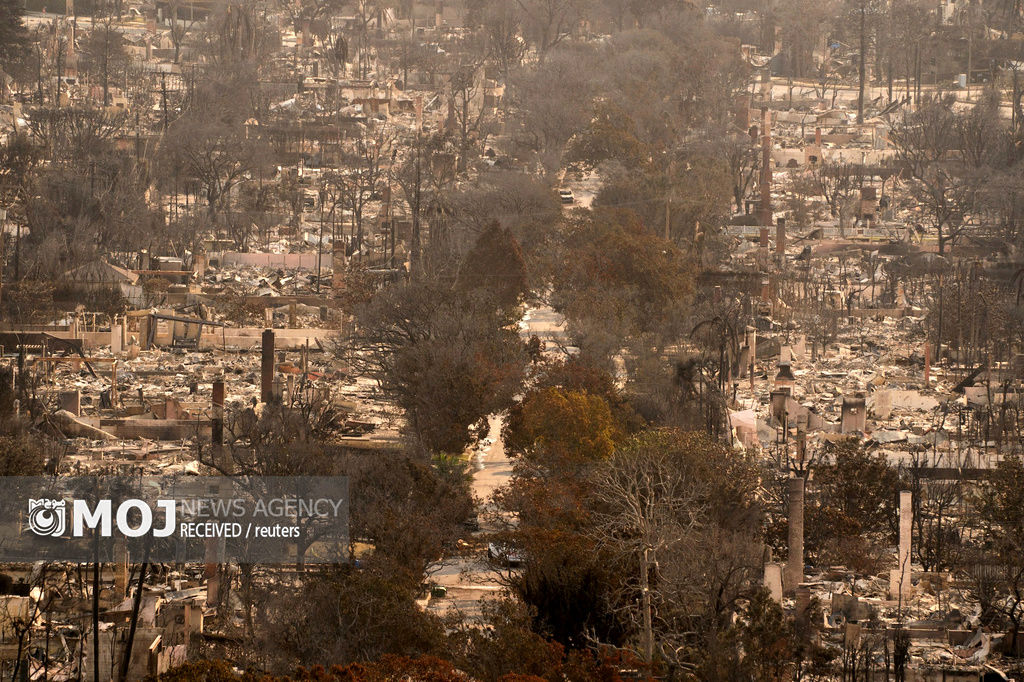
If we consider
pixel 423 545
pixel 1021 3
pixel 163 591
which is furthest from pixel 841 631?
pixel 1021 3

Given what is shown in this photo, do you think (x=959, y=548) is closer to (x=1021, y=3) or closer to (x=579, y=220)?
(x=579, y=220)

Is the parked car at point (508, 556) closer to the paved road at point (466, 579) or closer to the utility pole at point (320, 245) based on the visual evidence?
the paved road at point (466, 579)

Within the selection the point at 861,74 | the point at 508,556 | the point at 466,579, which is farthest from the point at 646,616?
the point at 861,74

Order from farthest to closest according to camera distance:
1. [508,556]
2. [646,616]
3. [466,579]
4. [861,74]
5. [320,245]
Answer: [861,74] < [320,245] < [466,579] < [508,556] < [646,616]

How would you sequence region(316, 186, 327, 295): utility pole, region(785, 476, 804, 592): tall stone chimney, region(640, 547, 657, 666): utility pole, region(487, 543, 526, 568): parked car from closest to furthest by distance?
region(640, 547, 657, 666): utility pole
region(487, 543, 526, 568): parked car
region(785, 476, 804, 592): tall stone chimney
region(316, 186, 327, 295): utility pole

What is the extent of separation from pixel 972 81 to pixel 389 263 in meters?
34.0

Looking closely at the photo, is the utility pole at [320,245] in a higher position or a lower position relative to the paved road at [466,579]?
higher

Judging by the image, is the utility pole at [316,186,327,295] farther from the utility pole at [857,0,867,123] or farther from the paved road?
the utility pole at [857,0,867,123]

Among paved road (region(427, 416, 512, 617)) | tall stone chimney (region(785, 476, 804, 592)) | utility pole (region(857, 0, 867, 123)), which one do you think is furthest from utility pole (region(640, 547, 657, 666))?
utility pole (region(857, 0, 867, 123))

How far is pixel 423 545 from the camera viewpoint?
85.1ft

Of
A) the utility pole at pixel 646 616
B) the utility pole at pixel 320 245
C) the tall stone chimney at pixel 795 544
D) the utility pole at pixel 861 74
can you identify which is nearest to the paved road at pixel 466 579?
the utility pole at pixel 646 616

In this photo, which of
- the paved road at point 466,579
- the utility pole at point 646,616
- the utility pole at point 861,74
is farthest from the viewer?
the utility pole at point 861,74

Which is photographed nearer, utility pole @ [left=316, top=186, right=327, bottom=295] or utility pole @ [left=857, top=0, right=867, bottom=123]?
utility pole @ [left=316, top=186, right=327, bottom=295]

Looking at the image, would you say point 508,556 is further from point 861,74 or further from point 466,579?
point 861,74
